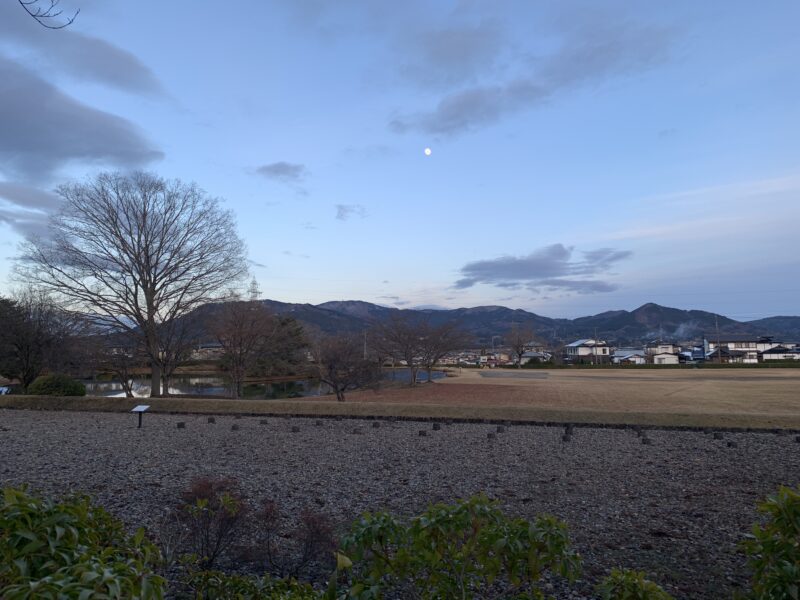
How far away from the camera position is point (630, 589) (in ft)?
6.54

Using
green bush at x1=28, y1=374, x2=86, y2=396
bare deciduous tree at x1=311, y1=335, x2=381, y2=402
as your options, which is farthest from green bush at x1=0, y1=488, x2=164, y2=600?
bare deciduous tree at x1=311, y1=335, x2=381, y2=402

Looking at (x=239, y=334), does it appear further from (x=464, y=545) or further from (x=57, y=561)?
(x=57, y=561)

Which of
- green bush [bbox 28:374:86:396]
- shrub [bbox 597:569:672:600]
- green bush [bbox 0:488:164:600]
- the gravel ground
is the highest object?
green bush [bbox 0:488:164:600]

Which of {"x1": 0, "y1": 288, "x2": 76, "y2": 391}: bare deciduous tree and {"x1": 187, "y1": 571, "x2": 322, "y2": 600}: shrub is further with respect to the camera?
{"x1": 0, "y1": 288, "x2": 76, "y2": 391}: bare deciduous tree

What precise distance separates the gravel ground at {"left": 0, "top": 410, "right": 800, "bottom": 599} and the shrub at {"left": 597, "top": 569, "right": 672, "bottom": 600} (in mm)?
2276

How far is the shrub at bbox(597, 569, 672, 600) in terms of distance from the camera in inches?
77.6

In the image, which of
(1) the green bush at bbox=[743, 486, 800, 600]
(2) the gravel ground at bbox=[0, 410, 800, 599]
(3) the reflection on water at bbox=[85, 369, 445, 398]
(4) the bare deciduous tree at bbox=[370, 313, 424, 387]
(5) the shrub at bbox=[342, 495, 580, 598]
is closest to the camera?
(1) the green bush at bbox=[743, 486, 800, 600]

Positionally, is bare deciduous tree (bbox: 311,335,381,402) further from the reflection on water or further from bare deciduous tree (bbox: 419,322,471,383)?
bare deciduous tree (bbox: 419,322,471,383)

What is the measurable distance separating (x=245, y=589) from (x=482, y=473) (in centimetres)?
635

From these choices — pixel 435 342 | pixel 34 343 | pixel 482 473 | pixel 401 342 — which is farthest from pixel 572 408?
pixel 34 343

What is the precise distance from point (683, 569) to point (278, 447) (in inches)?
315

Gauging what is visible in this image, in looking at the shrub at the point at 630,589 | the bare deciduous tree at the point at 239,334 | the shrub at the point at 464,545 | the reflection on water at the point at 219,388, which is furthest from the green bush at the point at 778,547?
the reflection on water at the point at 219,388

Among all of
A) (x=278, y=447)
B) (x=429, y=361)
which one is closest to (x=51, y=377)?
(x=278, y=447)

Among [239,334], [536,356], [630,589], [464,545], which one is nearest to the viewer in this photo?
[630,589]
